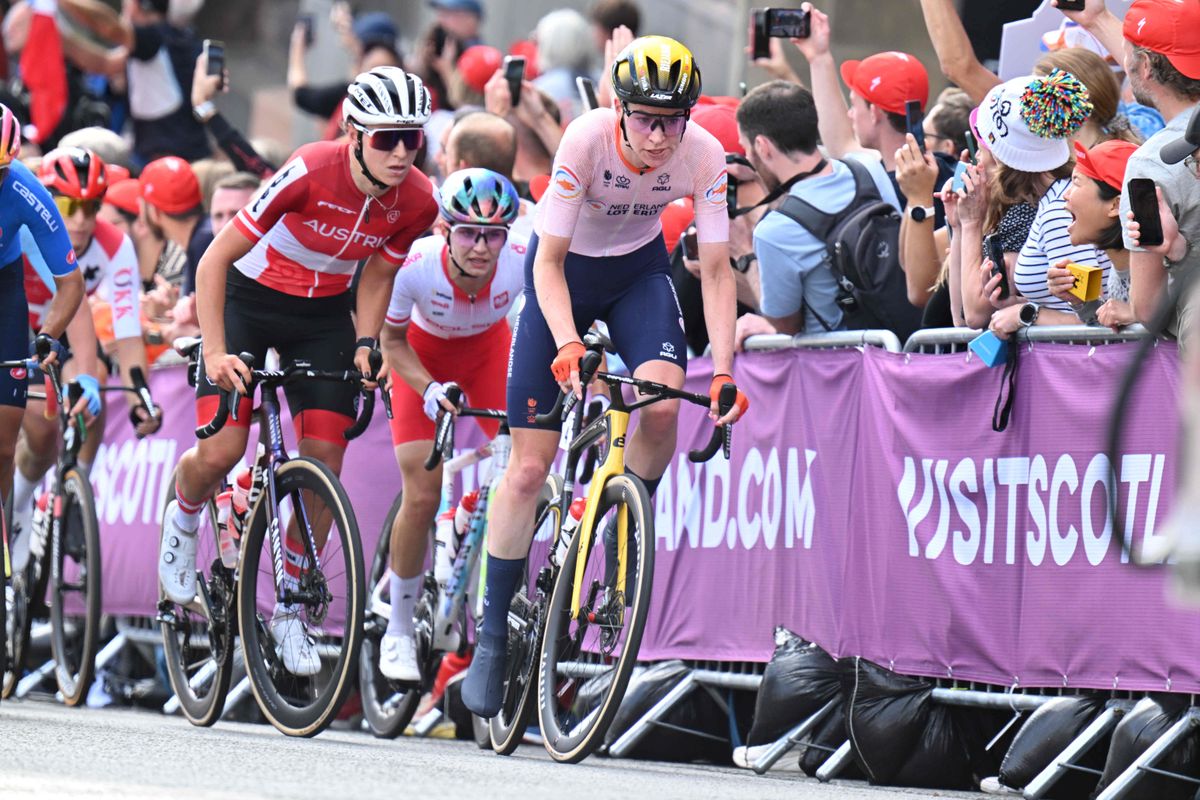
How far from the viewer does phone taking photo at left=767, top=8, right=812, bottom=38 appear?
31.9 ft

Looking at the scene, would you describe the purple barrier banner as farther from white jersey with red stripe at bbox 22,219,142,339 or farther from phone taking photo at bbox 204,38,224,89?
phone taking photo at bbox 204,38,224,89

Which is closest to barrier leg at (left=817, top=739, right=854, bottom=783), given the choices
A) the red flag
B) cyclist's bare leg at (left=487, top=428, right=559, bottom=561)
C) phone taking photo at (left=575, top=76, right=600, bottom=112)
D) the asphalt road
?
the asphalt road

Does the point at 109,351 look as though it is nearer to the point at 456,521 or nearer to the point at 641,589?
the point at 456,521

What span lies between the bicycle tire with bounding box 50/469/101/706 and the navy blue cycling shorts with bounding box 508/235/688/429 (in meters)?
3.30

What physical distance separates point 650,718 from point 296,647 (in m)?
1.50

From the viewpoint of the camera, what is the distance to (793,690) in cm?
795

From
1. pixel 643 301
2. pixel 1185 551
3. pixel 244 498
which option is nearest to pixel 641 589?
pixel 643 301

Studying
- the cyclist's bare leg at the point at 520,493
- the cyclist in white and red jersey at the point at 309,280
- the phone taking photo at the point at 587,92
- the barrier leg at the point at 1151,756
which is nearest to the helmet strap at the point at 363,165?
the cyclist in white and red jersey at the point at 309,280

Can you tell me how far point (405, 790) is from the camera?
5.47 metres

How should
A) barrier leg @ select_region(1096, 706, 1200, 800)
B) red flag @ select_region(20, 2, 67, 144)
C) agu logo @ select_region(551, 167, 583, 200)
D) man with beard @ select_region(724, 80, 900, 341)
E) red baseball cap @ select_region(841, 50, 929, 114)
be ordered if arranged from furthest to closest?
red flag @ select_region(20, 2, 67, 144) → red baseball cap @ select_region(841, 50, 929, 114) → man with beard @ select_region(724, 80, 900, 341) → agu logo @ select_region(551, 167, 583, 200) → barrier leg @ select_region(1096, 706, 1200, 800)

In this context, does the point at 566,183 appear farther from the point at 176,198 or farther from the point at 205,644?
the point at 176,198

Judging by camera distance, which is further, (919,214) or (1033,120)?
(919,214)

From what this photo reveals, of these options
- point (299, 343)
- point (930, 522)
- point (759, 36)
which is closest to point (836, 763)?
point (930, 522)

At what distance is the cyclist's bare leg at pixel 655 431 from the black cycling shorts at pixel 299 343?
1396mm
